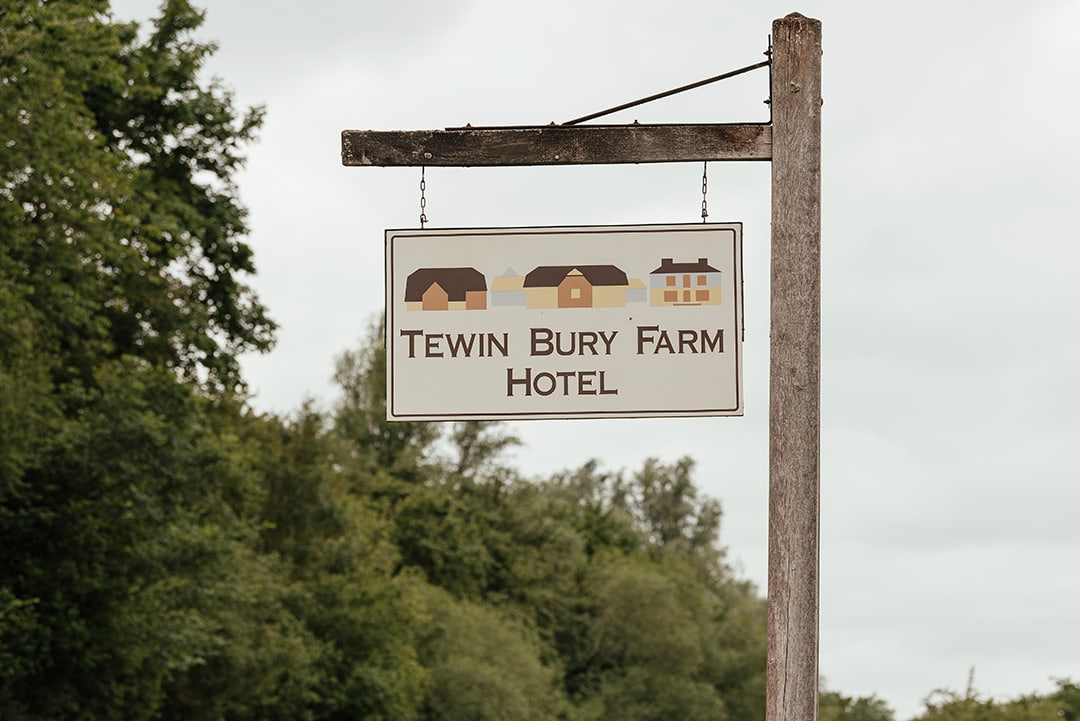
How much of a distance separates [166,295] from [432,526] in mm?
29551

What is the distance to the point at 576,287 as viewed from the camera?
664 cm

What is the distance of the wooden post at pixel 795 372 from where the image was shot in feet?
20.9

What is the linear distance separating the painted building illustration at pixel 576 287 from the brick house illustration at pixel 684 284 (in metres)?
0.11

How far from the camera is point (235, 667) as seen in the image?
121ft

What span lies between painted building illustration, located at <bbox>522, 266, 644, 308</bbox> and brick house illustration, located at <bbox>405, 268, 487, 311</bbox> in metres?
0.18

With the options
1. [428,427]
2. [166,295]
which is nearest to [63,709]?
[166,295]

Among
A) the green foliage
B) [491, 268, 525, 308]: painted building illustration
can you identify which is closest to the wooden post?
[491, 268, 525, 308]: painted building illustration

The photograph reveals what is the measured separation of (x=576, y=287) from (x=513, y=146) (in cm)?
70

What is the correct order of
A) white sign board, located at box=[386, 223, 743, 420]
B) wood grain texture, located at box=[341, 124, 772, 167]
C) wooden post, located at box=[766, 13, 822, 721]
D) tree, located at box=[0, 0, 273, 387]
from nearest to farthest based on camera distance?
wooden post, located at box=[766, 13, 822, 721] → white sign board, located at box=[386, 223, 743, 420] → wood grain texture, located at box=[341, 124, 772, 167] → tree, located at box=[0, 0, 273, 387]

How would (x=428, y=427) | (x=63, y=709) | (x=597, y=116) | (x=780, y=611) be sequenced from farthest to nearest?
(x=428, y=427)
(x=63, y=709)
(x=597, y=116)
(x=780, y=611)

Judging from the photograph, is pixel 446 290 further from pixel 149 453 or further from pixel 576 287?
pixel 149 453

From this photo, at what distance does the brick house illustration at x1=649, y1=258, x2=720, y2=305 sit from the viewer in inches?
259

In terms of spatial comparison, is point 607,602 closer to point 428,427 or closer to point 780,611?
point 428,427

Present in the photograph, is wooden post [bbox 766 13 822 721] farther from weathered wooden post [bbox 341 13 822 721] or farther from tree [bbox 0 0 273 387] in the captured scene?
tree [bbox 0 0 273 387]
